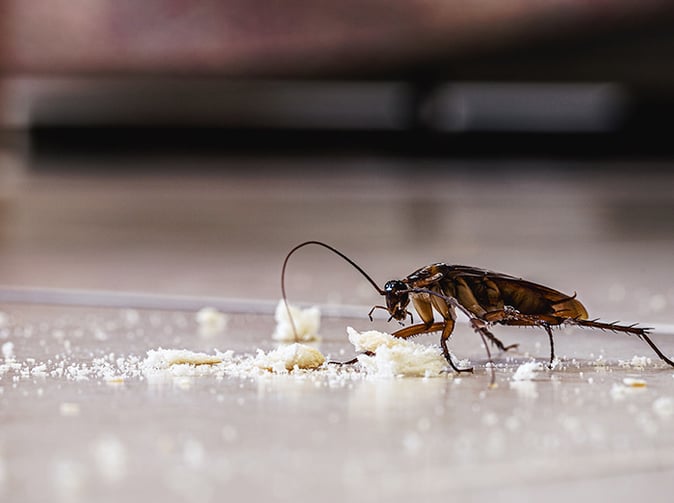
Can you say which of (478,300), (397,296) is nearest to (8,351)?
(397,296)

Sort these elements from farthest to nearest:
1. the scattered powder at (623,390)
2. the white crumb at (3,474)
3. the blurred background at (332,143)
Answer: the blurred background at (332,143)
the scattered powder at (623,390)
the white crumb at (3,474)

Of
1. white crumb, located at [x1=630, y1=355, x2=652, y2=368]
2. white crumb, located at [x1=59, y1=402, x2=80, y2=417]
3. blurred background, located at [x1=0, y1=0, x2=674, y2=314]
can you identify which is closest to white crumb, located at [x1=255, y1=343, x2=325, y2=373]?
white crumb, located at [x1=59, y1=402, x2=80, y2=417]

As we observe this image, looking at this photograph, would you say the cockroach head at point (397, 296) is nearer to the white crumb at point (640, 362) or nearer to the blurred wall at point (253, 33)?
the white crumb at point (640, 362)

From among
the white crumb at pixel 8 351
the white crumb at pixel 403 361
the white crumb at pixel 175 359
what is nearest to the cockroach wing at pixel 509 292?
the white crumb at pixel 403 361

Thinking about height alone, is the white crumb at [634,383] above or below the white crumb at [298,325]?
below

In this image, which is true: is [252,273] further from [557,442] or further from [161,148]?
[161,148]

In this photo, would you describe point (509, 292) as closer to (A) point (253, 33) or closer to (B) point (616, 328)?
(B) point (616, 328)

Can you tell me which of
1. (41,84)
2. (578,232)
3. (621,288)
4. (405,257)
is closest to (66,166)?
(41,84)

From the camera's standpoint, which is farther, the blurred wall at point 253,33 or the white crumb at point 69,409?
the blurred wall at point 253,33
